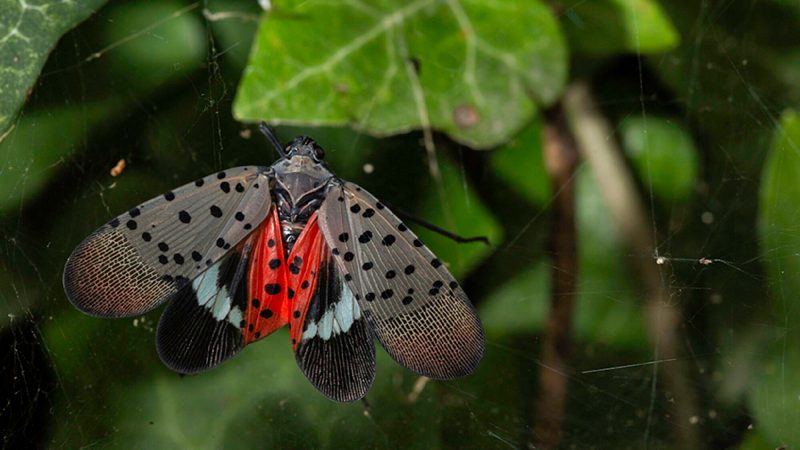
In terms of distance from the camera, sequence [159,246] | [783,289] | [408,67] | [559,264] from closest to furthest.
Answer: [159,246] < [783,289] < [408,67] < [559,264]

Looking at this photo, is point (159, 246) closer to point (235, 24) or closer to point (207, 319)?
point (207, 319)

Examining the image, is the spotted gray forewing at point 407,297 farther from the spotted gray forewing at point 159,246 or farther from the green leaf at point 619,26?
the green leaf at point 619,26

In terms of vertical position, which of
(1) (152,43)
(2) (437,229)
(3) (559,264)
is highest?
(1) (152,43)

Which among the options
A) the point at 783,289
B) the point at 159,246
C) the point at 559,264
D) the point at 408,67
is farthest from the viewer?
the point at 559,264

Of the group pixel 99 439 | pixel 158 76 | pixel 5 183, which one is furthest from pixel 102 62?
pixel 99 439

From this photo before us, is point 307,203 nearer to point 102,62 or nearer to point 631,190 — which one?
point 102,62

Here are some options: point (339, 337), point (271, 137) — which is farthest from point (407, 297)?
point (271, 137)

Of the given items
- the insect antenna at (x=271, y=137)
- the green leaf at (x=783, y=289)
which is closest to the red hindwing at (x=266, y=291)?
the insect antenna at (x=271, y=137)
